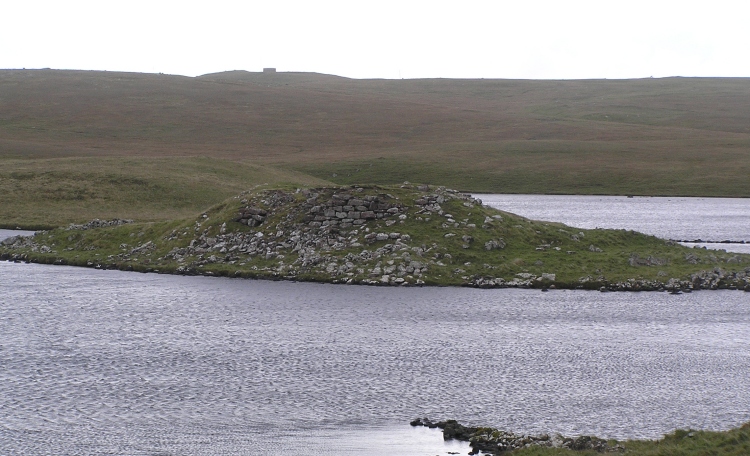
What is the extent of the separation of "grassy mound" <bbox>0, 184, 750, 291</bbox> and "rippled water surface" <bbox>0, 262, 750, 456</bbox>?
6.70 feet

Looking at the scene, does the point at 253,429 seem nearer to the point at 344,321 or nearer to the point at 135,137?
the point at 344,321

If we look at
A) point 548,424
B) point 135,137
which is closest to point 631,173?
point 135,137

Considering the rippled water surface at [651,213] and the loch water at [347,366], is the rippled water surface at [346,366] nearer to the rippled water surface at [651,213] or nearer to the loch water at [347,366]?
the loch water at [347,366]

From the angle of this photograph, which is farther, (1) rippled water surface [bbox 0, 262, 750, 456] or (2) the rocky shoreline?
(1) rippled water surface [bbox 0, 262, 750, 456]

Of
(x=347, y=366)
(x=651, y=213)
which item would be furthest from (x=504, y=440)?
(x=651, y=213)

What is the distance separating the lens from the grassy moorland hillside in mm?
85438

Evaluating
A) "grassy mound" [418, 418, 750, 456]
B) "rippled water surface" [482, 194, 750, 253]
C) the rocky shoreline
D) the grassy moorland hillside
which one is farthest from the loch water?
the grassy moorland hillside

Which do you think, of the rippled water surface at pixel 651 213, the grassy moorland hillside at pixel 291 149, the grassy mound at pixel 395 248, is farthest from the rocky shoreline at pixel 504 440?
the grassy moorland hillside at pixel 291 149

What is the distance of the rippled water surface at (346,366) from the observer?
20.2 m

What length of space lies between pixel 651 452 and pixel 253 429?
8971 mm

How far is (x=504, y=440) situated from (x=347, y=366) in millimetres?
8388

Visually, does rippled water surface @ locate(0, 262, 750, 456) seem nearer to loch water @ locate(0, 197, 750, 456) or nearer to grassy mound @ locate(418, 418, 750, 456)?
loch water @ locate(0, 197, 750, 456)

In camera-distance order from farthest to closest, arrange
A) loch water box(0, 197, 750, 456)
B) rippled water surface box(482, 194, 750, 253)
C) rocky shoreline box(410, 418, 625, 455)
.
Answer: rippled water surface box(482, 194, 750, 253), loch water box(0, 197, 750, 456), rocky shoreline box(410, 418, 625, 455)

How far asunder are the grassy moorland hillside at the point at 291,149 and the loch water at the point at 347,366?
4032 centimetres
